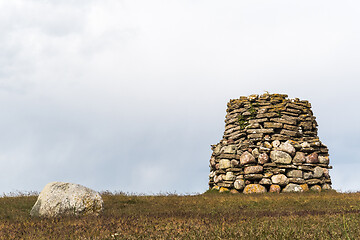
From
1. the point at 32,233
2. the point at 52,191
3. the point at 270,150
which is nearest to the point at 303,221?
the point at 32,233

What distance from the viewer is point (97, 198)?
1105 centimetres

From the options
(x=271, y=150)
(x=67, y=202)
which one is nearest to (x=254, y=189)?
(x=271, y=150)

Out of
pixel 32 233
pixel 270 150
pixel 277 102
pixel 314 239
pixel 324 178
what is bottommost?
pixel 314 239

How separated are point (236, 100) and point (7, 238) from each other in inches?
694

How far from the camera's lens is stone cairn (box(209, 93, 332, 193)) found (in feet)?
64.0

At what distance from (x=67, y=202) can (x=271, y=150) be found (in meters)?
12.6

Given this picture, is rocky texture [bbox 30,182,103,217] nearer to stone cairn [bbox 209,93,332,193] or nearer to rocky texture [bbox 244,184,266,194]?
rocky texture [bbox 244,184,266,194]

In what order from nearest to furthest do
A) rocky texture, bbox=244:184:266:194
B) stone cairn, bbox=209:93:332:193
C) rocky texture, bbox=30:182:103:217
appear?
rocky texture, bbox=30:182:103:217
rocky texture, bbox=244:184:266:194
stone cairn, bbox=209:93:332:193

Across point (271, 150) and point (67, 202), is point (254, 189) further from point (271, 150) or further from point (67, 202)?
point (67, 202)

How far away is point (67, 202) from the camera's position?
10.6m

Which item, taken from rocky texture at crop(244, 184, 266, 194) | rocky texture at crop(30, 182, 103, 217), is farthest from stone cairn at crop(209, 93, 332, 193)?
rocky texture at crop(30, 182, 103, 217)

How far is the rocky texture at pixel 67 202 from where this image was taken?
1059cm

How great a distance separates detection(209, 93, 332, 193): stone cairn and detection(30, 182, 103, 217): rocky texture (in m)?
10.4

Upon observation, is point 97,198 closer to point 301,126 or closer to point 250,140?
point 250,140
